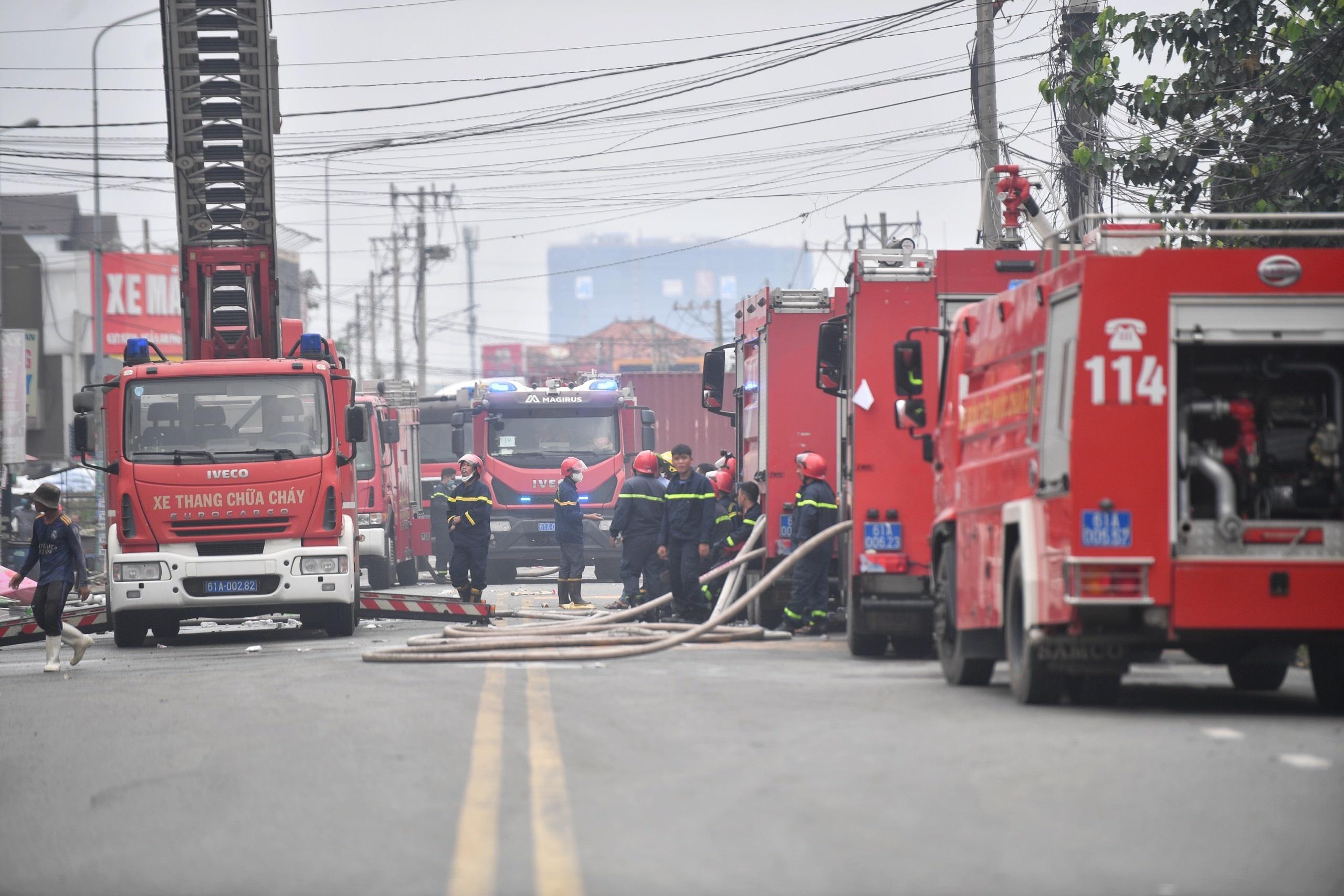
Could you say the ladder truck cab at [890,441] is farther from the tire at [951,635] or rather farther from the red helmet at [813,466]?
the red helmet at [813,466]

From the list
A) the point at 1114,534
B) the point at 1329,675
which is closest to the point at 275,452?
the point at 1114,534

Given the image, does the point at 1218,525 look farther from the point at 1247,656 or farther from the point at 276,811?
the point at 276,811

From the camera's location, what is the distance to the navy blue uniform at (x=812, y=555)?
16047 mm

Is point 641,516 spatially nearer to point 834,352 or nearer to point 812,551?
point 812,551

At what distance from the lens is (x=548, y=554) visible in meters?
28.6

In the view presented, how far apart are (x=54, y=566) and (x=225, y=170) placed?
5.84 metres

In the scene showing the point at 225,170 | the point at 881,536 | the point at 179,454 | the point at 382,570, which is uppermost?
the point at 225,170

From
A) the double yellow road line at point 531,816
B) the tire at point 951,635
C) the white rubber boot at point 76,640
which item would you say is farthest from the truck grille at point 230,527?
the double yellow road line at point 531,816

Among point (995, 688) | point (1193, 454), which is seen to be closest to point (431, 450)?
point (995, 688)

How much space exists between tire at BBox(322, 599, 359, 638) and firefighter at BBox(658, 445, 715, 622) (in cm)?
325

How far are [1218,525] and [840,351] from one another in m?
6.32

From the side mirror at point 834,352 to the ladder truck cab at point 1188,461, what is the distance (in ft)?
17.3

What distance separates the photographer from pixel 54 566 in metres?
15.0

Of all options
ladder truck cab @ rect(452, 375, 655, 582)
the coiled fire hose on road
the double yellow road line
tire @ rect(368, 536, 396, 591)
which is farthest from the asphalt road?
ladder truck cab @ rect(452, 375, 655, 582)
